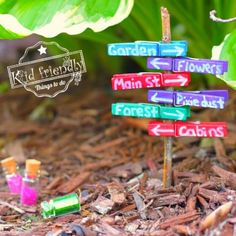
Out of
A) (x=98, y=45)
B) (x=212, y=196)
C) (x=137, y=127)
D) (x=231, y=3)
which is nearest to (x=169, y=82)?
(x=212, y=196)

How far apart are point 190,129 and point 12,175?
49cm

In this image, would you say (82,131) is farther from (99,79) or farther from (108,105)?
(99,79)

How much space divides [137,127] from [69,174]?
312 mm

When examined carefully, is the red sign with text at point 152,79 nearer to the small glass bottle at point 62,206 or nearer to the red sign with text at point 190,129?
the red sign with text at point 190,129

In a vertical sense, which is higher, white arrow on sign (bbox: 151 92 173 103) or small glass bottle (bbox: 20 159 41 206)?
white arrow on sign (bbox: 151 92 173 103)

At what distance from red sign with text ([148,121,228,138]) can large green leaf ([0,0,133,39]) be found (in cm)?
27

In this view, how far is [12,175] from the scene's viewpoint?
1.50 meters

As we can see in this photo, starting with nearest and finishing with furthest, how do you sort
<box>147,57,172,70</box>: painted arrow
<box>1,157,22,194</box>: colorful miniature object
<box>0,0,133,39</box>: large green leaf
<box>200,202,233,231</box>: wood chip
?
<box>200,202,233,231</box>: wood chip
<box>147,57,172,70</box>: painted arrow
<box>0,0,133,39</box>: large green leaf
<box>1,157,22,194</box>: colorful miniature object

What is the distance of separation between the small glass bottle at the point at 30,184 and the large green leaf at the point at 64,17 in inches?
12.1

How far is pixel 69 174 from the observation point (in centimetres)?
166

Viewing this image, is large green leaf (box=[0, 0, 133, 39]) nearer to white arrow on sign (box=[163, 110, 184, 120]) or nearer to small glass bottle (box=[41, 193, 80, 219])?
white arrow on sign (box=[163, 110, 184, 120])

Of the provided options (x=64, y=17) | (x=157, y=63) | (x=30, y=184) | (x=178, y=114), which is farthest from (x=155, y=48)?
(x=30, y=184)

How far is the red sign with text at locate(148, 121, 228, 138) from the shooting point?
127cm

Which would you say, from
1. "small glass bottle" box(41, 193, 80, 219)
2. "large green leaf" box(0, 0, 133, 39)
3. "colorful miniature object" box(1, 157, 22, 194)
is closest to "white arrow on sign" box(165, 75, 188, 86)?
"large green leaf" box(0, 0, 133, 39)
